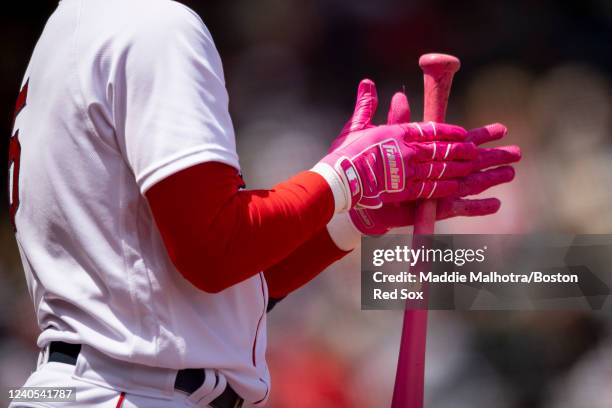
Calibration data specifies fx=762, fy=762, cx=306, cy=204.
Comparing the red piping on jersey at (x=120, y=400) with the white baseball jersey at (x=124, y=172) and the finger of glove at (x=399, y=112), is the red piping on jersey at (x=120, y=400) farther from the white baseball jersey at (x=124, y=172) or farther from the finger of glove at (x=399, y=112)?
the finger of glove at (x=399, y=112)

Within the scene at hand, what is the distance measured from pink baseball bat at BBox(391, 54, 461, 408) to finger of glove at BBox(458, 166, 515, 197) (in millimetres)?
62

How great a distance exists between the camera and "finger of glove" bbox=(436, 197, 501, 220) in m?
1.35

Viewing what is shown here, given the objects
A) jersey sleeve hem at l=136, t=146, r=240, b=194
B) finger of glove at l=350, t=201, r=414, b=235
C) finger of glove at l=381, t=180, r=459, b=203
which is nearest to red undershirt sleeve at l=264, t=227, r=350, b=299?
finger of glove at l=350, t=201, r=414, b=235

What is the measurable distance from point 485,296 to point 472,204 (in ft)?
2.76

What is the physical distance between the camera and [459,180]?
1.35 meters

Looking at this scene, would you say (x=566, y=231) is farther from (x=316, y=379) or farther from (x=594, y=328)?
(x=316, y=379)

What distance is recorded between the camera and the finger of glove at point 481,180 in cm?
135

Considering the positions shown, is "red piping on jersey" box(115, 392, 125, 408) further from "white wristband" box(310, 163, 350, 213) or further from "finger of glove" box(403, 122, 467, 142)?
"finger of glove" box(403, 122, 467, 142)

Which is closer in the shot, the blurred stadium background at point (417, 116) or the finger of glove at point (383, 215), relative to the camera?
the finger of glove at point (383, 215)

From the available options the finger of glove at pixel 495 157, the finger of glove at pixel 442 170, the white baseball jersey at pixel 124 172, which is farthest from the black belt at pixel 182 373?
the finger of glove at pixel 495 157

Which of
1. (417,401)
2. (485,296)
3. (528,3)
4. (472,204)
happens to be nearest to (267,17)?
(528,3)

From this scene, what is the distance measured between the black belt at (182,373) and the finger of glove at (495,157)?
63 centimetres

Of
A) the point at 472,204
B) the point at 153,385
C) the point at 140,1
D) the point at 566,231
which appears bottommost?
the point at 566,231

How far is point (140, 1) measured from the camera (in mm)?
919
